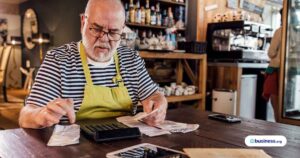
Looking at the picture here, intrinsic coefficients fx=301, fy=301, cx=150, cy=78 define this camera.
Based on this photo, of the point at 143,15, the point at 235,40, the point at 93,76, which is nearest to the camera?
the point at 93,76

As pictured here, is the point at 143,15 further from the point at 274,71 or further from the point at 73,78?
the point at 73,78

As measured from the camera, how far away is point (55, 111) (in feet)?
3.34

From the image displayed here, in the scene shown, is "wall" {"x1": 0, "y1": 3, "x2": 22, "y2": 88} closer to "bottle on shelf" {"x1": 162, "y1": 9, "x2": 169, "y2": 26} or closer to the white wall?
the white wall

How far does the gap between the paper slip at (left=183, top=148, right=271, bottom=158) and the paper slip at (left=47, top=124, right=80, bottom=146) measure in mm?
365

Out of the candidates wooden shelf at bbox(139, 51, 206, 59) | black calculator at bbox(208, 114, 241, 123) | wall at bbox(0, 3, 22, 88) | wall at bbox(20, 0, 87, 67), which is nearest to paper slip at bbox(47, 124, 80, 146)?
black calculator at bbox(208, 114, 241, 123)

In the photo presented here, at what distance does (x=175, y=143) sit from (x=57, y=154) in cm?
37

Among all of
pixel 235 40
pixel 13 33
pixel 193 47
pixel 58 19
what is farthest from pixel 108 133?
pixel 13 33

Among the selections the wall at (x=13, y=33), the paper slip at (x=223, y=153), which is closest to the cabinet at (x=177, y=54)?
the paper slip at (x=223, y=153)

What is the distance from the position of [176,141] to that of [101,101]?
51 cm

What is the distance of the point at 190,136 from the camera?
42.9 inches

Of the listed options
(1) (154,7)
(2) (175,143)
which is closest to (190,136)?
(2) (175,143)

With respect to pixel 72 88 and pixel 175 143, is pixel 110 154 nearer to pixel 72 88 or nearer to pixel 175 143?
pixel 175 143

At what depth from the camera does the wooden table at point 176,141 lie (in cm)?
87

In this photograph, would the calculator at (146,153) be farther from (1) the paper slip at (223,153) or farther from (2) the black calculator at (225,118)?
(2) the black calculator at (225,118)
